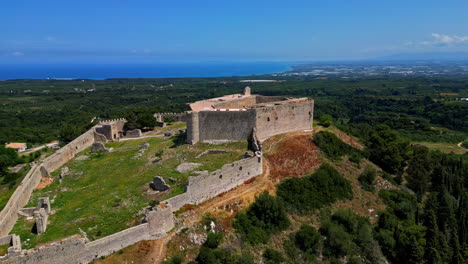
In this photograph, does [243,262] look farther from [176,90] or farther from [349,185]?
[176,90]

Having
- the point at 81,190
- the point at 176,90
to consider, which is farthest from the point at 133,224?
the point at 176,90

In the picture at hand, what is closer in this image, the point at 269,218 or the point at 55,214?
the point at 55,214

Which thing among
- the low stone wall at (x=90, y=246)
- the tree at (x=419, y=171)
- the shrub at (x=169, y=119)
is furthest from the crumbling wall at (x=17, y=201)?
the tree at (x=419, y=171)

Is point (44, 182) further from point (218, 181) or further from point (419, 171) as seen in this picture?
point (419, 171)

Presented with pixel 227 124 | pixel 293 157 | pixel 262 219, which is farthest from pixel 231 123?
pixel 262 219

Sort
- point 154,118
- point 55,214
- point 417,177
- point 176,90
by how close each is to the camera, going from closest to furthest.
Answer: point 55,214
point 417,177
point 154,118
point 176,90

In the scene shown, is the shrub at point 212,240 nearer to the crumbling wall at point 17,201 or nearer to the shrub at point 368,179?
the crumbling wall at point 17,201
